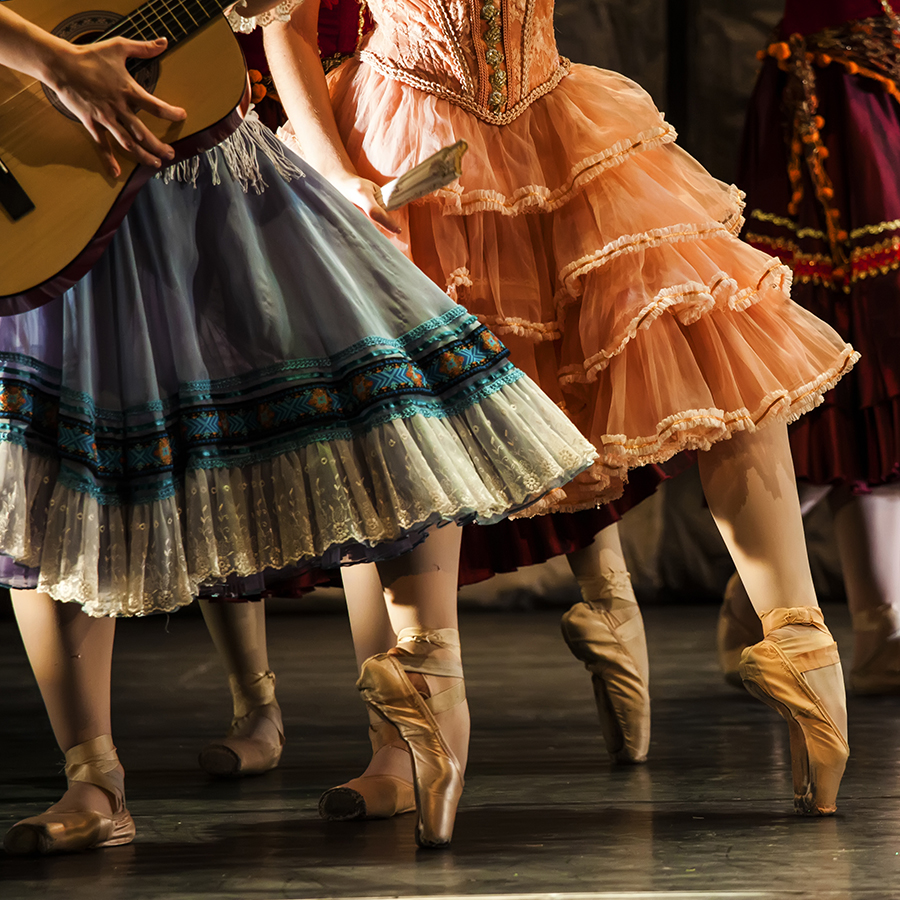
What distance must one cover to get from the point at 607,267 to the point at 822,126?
1.14 metres

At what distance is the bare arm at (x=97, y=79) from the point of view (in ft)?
3.68

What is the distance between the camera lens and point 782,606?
141cm

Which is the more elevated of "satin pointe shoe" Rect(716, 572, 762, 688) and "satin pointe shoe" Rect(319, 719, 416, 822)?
"satin pointe shoe" Rect(319, 719, 416, 822)

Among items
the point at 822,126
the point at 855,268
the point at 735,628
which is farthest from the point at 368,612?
the point at 822,126

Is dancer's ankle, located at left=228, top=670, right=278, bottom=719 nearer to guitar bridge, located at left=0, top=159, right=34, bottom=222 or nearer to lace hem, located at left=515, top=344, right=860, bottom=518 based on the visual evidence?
lace hem, located at left=515, top=344, right=860, bottom=518

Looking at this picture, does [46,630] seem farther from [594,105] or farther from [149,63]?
[594,105]

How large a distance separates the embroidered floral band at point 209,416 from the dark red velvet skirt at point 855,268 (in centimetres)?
136

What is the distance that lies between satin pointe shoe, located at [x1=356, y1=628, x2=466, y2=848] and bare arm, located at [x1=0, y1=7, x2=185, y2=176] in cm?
53

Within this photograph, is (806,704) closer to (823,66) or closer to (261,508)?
(261,508)

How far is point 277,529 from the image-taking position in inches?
46.3

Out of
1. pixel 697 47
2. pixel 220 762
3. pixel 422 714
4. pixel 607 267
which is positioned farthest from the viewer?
pixel 697 47

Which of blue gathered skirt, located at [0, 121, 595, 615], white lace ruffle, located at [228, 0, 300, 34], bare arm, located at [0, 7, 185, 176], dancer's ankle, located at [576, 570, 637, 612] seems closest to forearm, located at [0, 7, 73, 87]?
bare arm, located at [0, 7, 185, 176]

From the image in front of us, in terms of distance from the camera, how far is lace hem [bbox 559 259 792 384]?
4.64ft

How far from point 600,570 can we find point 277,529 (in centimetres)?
79
